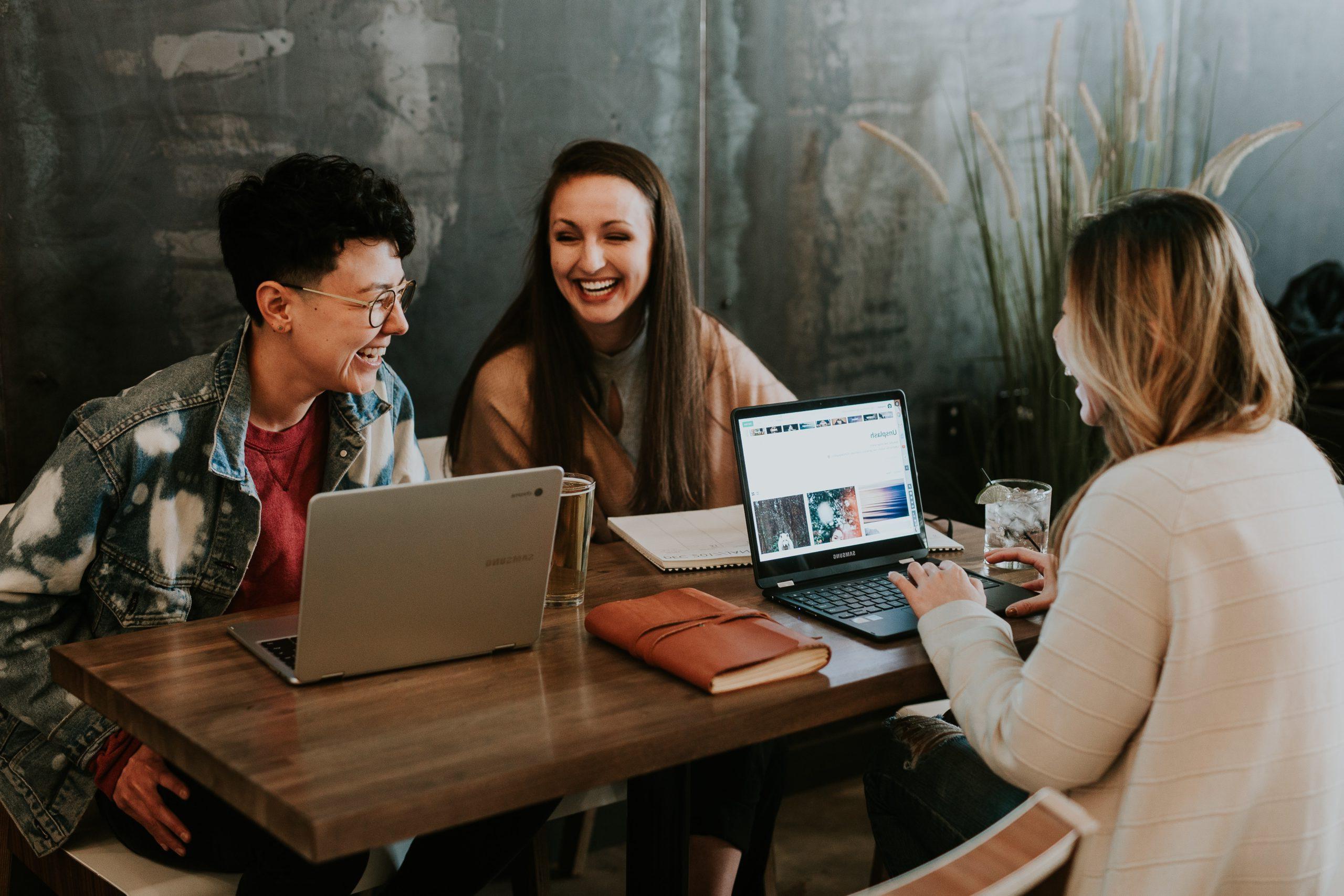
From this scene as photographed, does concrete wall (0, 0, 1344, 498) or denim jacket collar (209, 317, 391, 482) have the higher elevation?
concrete wall (0, 0, 1344, 498)

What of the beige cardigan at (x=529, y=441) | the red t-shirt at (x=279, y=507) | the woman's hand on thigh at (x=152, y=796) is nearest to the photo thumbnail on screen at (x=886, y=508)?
the beige cardigan at (x=529, y=441)

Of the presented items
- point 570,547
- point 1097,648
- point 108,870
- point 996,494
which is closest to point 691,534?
point 570,547

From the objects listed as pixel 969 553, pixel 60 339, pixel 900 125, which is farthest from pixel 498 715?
pixel 900 125

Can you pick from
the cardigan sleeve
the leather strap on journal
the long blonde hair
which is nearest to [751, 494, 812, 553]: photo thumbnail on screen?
the leather strap on journal

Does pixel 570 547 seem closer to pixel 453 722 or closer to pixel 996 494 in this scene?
pixel 453 722

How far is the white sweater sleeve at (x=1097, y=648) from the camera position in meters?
1.17

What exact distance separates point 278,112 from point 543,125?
573 mm

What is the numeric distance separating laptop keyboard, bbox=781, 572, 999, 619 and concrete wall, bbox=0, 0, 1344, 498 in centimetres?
121

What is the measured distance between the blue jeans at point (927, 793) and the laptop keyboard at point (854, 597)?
0.17m

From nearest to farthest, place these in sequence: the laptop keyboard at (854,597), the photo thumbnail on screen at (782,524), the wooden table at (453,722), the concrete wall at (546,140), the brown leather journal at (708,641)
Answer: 1. the wooden table at (453,722)
2. the brown leather journal at (708,641)
3. the laptop keyboard at (854,597)
4. the photo thumbnail on screen at (782,524)
5. the concrete wall at (546,140)

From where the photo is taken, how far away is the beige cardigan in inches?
90.3

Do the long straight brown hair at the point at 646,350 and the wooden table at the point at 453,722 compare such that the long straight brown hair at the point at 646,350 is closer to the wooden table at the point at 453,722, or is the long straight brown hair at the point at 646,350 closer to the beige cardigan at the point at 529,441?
the beige cardigan at the point at 529,441

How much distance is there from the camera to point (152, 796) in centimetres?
146

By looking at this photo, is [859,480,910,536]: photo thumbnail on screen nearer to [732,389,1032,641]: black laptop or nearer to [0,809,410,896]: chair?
[732,389,1032,641]: black laptop
